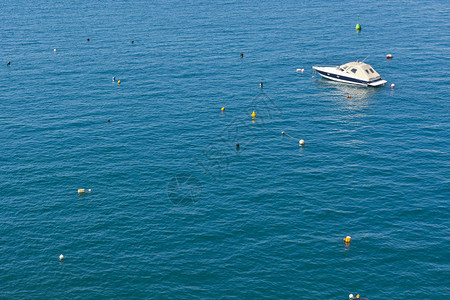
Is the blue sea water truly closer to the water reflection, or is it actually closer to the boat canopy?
the water reflection

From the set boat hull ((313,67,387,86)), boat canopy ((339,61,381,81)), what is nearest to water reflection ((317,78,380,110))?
boat hull ((313,67,387,86))

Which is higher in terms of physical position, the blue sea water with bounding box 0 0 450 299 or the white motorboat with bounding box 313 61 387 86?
the white motorboat with bounding box 313 61 387 86

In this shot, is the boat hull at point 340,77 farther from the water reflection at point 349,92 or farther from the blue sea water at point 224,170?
the blue sea water at point 224,170

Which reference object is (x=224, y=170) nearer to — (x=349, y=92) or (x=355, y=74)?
(x=349, y=92)

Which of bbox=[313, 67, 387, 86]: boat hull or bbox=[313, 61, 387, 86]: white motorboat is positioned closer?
bbox=[313, 61, 387, 86]: white motorboat

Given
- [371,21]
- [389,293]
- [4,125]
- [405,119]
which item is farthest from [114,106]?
[371,21]

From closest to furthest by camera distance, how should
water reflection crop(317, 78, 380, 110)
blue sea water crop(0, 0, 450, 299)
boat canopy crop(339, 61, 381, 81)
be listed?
blue sea water crop(0, 0, 450, 299) → water reflection crop(317, 78, 380, 110) → boat canopy crop(339, 61, 381, 81)

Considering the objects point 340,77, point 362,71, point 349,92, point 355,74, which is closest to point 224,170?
point 349,92
